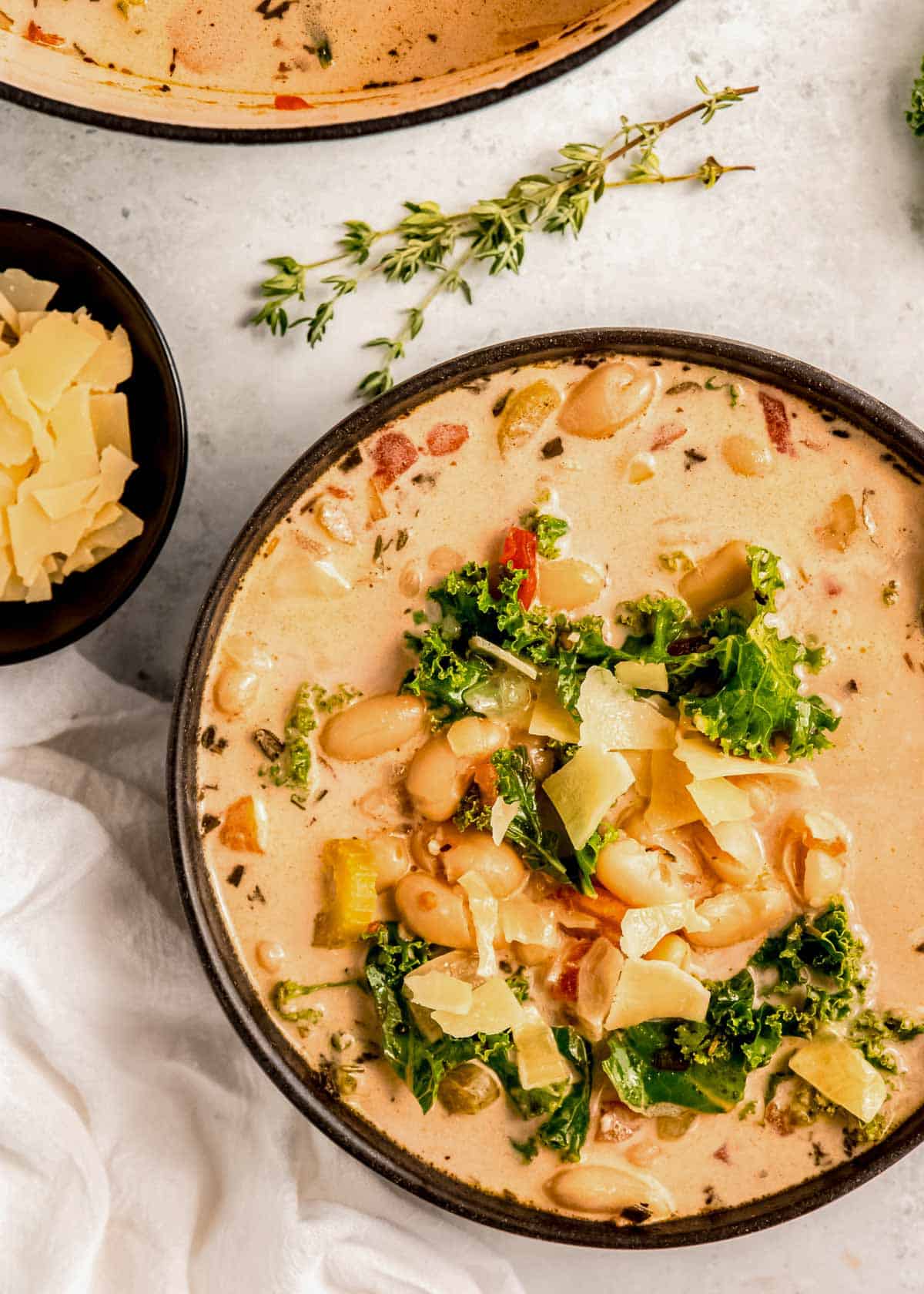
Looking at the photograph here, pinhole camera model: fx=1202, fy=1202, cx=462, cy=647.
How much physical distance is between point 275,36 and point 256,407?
22.3 inches

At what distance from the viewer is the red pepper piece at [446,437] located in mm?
1645

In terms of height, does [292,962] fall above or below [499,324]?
below

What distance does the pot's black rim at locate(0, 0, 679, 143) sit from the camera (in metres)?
1.65

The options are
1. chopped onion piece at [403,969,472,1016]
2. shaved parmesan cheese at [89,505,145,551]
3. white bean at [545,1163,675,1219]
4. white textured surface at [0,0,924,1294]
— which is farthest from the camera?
white textured surface at [0,0,924,1294]

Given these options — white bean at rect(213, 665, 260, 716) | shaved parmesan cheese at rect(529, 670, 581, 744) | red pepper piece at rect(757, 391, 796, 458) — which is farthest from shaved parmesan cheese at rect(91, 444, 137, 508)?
red pepper piece at rect(757, 391, 796, 458)

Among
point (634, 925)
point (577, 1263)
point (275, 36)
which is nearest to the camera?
point (634, 925)

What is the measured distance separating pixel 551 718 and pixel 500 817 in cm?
15

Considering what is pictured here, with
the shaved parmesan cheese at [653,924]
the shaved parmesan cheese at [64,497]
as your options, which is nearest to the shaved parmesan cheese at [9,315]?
the shaved parmesan cheese at [64,497]

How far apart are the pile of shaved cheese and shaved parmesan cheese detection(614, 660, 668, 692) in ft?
2.47

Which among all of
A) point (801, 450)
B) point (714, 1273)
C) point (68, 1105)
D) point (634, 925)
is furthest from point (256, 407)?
point (714, 1273)

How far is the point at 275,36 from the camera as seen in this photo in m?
1.86

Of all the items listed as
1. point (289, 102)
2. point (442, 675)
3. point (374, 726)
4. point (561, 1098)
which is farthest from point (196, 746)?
point (289, 102)

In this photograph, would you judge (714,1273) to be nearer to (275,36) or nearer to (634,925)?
(634,925)

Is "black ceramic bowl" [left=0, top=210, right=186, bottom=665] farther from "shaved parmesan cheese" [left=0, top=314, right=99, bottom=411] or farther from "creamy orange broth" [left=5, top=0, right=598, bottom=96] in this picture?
"creamy orange broth" [left=5, top=0, right=598, bottom=96]
